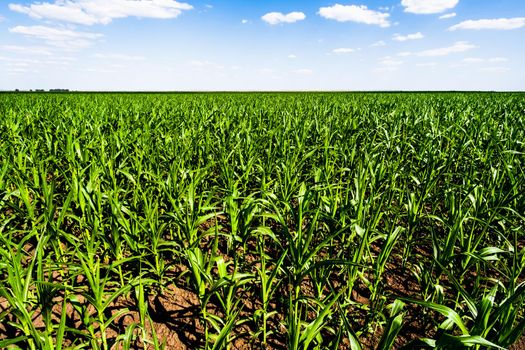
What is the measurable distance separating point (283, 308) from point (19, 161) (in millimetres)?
3222

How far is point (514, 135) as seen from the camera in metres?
Result: 5.09

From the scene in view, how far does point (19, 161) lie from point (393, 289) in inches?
159

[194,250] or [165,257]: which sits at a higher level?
[194,250]

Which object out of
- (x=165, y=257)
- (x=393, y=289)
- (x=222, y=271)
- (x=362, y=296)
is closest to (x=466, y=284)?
(x=393, y=289)

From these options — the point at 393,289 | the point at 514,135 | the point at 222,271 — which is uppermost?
the point at 514,135

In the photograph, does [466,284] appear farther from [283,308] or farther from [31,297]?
[31,297]

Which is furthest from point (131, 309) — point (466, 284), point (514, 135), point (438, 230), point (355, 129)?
point (514, 135)

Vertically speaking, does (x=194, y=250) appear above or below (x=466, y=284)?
above

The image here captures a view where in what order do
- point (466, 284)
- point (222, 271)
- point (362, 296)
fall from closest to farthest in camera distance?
point (222, 271) → point (362, 296) → point (466, 284)

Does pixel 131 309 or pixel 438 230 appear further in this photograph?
pixel 438 230

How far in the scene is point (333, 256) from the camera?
2.84 metres

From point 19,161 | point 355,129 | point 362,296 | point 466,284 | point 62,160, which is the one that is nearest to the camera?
point 362,296

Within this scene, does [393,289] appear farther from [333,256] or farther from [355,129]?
[355,129]

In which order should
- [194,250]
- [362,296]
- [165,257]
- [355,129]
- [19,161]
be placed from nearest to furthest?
[194,250]
[362,296]
[165,257]
[19,161]
[355,129]
